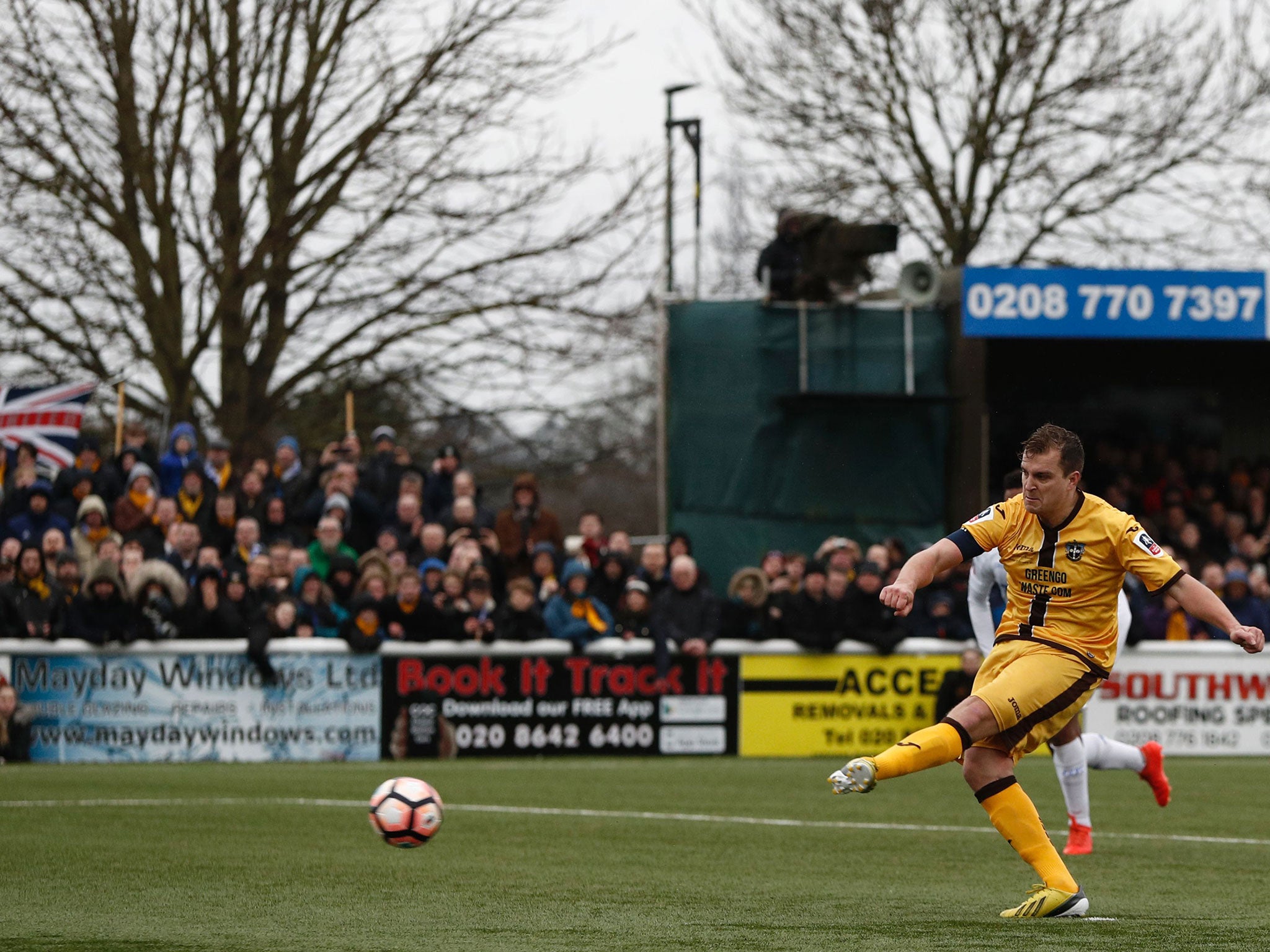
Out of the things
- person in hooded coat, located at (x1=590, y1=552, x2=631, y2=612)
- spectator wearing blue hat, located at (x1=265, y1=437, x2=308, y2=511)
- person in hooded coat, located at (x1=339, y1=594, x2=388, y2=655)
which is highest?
spectator wearing blue hat, located at (x1=265, y1=437, x2=308, y2=511)

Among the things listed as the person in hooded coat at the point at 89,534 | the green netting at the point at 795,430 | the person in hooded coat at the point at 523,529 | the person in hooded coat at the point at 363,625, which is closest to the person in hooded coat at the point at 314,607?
the person in hooded coat at the point at 363,625

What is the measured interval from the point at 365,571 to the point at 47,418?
4086mm

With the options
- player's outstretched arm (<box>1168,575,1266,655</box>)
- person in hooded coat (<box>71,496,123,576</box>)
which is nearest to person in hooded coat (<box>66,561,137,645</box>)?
person in hooded coat (<box>71,496,123,576</box>)

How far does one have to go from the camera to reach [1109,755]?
34.5 feet

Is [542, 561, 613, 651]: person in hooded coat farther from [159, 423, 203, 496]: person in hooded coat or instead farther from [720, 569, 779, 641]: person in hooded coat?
[159, 423, 203, 496]: person in hooded coat

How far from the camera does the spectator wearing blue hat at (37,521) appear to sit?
16547mm

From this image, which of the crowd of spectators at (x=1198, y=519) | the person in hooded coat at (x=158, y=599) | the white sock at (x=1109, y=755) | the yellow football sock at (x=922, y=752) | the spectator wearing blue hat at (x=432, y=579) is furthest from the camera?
the crowd of spectators at (x=1198, y=519)

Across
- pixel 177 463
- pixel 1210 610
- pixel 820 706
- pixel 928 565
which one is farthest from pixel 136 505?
pixel 1210 610

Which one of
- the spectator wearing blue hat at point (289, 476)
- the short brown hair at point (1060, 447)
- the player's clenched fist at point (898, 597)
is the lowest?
the player's clenched fist at point (898, 597)

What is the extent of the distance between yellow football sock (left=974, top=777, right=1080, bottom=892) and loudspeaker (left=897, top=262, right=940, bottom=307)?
13.3 m

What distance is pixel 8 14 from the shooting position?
21.5 metres

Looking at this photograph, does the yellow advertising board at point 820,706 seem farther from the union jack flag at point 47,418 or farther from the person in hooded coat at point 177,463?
the union jack flag at point 47,418

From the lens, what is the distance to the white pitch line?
10906 millimetres

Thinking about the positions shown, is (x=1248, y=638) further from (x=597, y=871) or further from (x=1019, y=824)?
(x=597, y=871)
